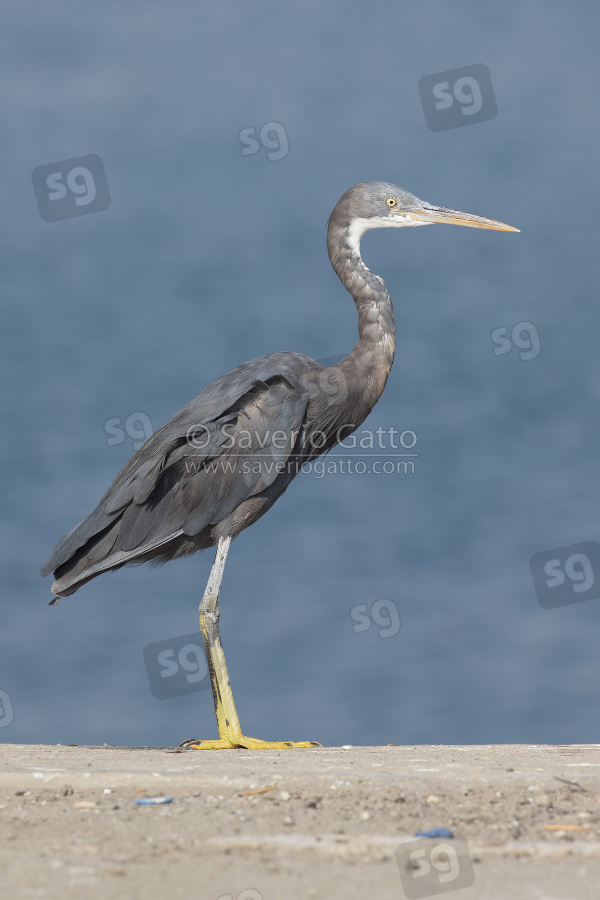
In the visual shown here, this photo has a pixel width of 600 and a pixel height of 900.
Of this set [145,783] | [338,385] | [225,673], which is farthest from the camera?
[338,385]

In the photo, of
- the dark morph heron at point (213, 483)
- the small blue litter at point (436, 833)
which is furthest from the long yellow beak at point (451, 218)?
the small blue litter at point (436, 833)

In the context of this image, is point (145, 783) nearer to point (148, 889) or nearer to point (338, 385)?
point (148, 889)

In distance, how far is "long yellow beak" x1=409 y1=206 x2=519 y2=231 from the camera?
970 centimetres

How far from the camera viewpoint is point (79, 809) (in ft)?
16.7

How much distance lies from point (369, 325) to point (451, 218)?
1.37 metres

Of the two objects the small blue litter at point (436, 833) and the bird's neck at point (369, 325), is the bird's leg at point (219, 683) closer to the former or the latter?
the bird's neck at point (369, 325)

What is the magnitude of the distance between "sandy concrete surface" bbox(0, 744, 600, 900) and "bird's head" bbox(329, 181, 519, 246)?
4600 millimetres

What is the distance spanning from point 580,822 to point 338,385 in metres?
4.70

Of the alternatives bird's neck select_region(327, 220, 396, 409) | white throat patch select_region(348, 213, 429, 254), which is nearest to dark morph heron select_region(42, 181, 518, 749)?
bird's neck select_region(327, 220, 396, 409)

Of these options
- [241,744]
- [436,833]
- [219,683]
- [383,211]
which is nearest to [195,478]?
[219,683]

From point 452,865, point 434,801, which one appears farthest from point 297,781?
point 452,865

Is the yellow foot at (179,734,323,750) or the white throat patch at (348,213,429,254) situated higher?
the white throat patch at (348,213,429,254)

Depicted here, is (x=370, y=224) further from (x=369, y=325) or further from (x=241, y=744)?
(x=241, y=744)

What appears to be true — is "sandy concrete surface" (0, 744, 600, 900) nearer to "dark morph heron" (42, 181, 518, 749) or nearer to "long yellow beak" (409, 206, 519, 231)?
"dark morph heron" (42, 181, 518, 749)
